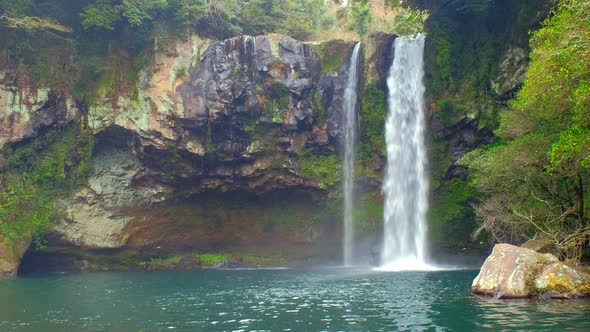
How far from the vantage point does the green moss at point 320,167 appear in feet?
107

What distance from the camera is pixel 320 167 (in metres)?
32.7

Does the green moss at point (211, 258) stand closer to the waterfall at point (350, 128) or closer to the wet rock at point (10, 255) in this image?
the waterfall at point (350, 128)

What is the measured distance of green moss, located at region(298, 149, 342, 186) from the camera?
107 feet

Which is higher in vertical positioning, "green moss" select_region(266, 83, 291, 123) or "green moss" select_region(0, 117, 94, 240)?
"green moss" select_region(266, 83, 291, 123)

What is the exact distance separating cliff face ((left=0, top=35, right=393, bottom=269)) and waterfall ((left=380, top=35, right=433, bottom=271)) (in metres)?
1.84

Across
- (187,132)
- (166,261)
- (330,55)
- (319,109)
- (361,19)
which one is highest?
(361,19)

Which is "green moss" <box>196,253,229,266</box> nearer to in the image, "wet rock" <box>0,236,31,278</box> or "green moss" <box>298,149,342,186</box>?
"green moss" <box>298,149,342,186</box>

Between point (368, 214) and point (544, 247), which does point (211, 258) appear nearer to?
point (368, 214)

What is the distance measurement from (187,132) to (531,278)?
21168 millimetres

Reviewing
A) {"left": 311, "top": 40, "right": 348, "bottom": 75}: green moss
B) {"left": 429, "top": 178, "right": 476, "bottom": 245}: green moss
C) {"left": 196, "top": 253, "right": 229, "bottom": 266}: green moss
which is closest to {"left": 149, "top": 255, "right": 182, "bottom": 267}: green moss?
{"left": 196, "top": 253, "right": 229, "bottom": 266}: green moss

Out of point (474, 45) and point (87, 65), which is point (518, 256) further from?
point (87, 65)

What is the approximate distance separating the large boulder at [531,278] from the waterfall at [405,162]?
14.5m

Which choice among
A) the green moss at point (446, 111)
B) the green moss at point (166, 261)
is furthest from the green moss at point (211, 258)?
the green moss at point (446, 111)

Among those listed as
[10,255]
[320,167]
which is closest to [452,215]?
[320,167]
